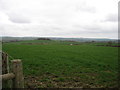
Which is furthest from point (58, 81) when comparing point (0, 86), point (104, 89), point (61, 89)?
point (0, 86)

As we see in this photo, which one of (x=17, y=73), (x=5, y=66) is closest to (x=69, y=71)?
(x=5, y=66)

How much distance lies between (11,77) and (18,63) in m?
0.34

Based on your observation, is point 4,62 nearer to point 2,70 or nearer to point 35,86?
point 2,70

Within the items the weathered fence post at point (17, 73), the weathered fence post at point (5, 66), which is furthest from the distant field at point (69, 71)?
the weathered fence post at point (17, 73)

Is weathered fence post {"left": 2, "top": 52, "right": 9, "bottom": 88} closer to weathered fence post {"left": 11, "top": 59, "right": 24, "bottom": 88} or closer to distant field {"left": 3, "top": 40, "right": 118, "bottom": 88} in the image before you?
weathered fence post {"left": 11, "top": 59, "right": 24, "bottom": 88}

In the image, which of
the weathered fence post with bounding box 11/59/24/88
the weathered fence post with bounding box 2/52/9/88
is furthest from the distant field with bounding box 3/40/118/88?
the weathered fence post with bounding box 11/59/24/88

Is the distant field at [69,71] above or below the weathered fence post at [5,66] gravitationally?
below

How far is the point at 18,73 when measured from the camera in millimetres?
3197

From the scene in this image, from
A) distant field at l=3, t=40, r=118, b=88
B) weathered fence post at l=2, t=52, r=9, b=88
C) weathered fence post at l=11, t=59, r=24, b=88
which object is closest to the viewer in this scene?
weathered fence post at l=11, t=59, r=24, b=88

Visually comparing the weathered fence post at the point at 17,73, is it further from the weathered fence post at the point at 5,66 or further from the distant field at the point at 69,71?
the distant field at the point at 69,71

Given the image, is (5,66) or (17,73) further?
(5,66)

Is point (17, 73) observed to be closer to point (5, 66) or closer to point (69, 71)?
point (5, 66)

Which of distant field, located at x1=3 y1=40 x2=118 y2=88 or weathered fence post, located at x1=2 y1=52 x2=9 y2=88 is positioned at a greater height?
weathered fence post, located at x1=2 y1=52 x2=9 y2=88

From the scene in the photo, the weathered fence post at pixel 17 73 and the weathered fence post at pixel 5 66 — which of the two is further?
the weathered fence post at pixel 5 66
